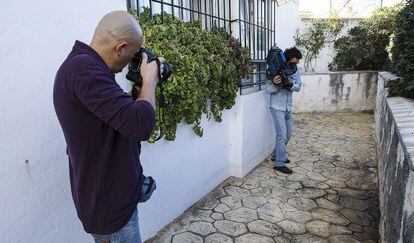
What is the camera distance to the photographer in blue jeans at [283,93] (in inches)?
171

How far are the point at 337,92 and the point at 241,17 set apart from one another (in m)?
5.96

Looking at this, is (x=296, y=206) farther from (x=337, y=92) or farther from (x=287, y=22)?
(x=287, y=22)

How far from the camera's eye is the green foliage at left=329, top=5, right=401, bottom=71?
9.01m

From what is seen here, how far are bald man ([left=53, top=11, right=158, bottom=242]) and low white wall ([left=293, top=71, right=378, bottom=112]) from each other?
27.5 feet

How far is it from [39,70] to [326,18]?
418 inches

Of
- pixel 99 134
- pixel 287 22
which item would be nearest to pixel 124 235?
pixel 99 134

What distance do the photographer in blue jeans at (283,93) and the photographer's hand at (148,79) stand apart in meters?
3.09

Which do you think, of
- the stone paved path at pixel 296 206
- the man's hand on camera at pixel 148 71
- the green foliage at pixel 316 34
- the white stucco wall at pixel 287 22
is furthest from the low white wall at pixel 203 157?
the green foliage at pixel 316 34

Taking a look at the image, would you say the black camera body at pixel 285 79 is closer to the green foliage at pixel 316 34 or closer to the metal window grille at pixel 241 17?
the metal window grille at pixel 241 17

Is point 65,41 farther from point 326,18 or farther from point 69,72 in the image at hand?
point 326,18

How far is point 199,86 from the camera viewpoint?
9.91 feet

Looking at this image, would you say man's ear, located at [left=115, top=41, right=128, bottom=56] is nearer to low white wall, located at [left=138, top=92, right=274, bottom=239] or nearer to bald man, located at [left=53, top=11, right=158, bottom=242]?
bald man, located at [left=53, top=11, right=158, bottom=242]

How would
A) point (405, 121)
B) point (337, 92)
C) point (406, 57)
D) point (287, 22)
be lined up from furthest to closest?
1. point (287, 22)
2. point (337, 92)
3. point (406, 57)
4. point (405, 121)

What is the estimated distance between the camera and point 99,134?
1329 mm
